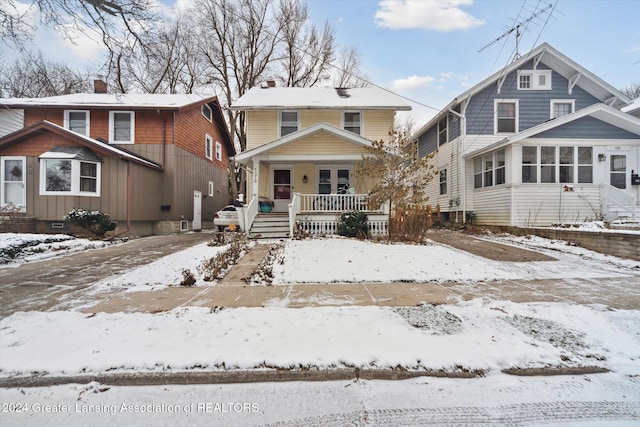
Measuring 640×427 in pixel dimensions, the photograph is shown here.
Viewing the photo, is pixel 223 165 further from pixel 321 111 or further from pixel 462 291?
pixel 462 291

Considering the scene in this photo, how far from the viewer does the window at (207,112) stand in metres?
17.7

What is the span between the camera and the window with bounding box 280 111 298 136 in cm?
1400

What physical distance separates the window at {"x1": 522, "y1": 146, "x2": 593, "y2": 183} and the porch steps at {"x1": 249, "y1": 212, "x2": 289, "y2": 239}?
10019mm

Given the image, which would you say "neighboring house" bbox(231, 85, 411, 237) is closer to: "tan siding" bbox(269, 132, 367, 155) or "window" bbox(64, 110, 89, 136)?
"tan siding" bbox(269, 132, 367, 155)

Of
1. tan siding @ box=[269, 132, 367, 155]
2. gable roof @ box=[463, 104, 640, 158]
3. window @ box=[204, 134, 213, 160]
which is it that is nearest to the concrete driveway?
tan siding @ box=[269, 132, 367, 155]

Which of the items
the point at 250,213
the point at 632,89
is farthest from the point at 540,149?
Answer: the point at 632,89

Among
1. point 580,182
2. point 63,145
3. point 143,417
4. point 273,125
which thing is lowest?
point 143,417

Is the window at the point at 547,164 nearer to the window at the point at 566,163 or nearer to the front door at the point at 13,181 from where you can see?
the window at the point at 566,163

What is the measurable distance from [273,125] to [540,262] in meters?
11.5

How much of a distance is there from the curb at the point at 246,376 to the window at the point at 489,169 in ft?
40.1

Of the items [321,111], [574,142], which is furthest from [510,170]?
[321,111]

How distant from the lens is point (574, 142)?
1177cm

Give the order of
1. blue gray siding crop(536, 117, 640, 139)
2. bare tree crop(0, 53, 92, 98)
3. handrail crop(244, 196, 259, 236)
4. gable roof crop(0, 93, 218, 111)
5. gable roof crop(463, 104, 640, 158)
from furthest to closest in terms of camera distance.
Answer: bare tree crop(0, 53, 92, 98)
gable roof crop(0, 93, 218, 111)
blue gray siding crop(536, 117, 640, 139)
gable roof crop(463, 104, 640, 158)
handrail crop(244, 196, 259, 236)

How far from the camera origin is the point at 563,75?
1431cm
